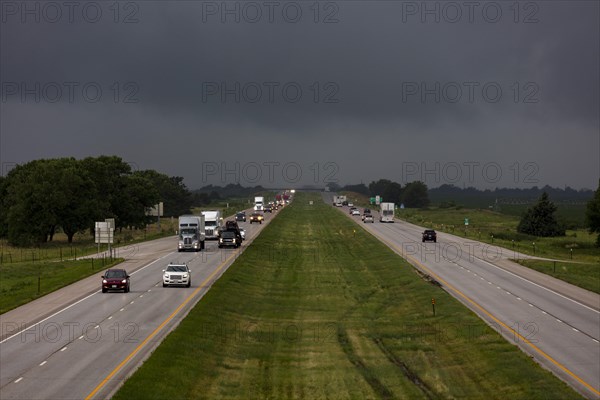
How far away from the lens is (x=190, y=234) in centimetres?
7875

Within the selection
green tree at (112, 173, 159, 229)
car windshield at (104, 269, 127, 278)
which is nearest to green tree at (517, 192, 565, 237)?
green tree at (112, 173, 159, 229)

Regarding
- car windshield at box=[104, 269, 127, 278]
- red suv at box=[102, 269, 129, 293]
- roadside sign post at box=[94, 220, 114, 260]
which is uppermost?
roadside sign post at box=[94, 220, 114, 260]

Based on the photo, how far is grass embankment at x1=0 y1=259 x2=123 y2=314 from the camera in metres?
47.3

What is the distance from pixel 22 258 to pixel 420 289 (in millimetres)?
50395

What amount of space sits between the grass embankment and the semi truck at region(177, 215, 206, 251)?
9516 mm

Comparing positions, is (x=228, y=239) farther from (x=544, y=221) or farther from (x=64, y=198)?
(x=544, y=221)

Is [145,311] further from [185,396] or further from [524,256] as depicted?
[524,256]

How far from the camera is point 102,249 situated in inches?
3558

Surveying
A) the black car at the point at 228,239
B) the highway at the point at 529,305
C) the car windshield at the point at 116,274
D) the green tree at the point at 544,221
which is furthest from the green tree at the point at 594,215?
the car windshield at the point at 116,274

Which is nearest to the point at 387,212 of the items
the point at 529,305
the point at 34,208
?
the point at 34,208

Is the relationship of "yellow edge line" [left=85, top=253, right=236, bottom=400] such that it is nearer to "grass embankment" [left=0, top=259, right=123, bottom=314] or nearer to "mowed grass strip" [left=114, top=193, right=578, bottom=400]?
"mowed grass strip" [left=114, top=193, right=578, bottom=400]

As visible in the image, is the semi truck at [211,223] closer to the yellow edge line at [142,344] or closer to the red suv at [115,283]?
the yellow edge line at [142,344]

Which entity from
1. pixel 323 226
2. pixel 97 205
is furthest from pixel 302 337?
pixel 323 226

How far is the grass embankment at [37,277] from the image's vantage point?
47.3m
